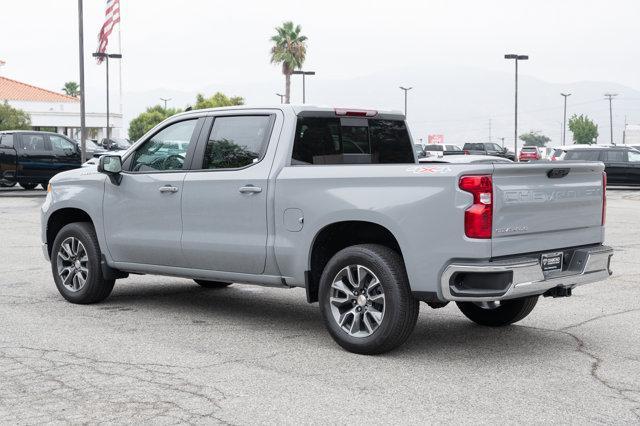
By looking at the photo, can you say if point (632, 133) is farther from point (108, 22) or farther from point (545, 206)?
point (545, 206)

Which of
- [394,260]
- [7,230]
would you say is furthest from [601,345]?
[7,230]

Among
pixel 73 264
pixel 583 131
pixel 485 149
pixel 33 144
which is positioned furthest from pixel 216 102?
pixel 583 131

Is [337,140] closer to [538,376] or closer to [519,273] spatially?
[519,273]

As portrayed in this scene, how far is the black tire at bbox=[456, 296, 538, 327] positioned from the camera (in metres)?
→ 7.49

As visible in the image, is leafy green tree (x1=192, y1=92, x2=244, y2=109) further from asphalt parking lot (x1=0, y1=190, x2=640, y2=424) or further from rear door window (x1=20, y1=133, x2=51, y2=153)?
asphalt parking lot (x1=0, y1=190, x2=640, y2=424)

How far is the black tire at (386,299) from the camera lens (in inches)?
251

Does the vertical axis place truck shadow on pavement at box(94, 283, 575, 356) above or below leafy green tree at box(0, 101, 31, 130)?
below

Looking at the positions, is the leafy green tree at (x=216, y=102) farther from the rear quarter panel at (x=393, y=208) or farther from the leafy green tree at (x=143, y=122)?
the rear quarter panel at (x=393, y=208)

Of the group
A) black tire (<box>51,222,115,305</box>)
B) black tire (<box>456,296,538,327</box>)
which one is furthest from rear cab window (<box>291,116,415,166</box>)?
black tire (<box>51,222,115,305</box>)

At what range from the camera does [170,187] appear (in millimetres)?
7945

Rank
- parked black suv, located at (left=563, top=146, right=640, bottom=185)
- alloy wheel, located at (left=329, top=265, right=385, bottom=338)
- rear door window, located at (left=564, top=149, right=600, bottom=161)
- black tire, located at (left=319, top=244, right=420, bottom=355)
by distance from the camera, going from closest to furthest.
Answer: black tire, located at (left=319, top=244, right=420, bottom=355), alloy wheel, located at (left=329, top=265, right=385, bottom=338), rear door window, located at (left=564, top=149, right=600, bottom=161), parked black suv, located at (left=563, top=146, right=640, bottom=185)

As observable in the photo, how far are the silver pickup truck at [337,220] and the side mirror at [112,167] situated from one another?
0.01 m

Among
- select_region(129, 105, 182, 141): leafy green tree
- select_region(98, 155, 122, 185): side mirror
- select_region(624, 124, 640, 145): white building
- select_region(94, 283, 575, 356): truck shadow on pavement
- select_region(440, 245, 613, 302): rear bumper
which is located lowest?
select_region(94, 283, 575, 356): truck shadow on pavement

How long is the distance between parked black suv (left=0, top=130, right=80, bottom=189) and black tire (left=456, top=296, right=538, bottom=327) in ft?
69.4
